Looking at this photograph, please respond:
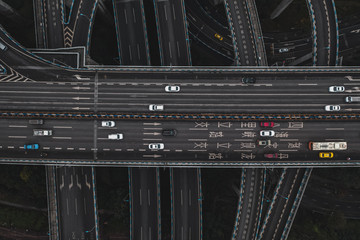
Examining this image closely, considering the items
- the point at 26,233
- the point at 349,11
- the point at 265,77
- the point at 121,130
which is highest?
the point at 349,11

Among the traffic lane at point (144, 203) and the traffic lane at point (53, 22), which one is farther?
the traffic lane at point (144, 203)

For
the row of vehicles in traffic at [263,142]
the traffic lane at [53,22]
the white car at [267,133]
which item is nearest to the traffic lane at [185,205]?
the row of vehicles in traffic at [263,142]

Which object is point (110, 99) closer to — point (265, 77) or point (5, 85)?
point (5, 85)

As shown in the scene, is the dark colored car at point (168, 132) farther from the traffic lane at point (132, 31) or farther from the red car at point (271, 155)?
the red car at point (271, 155)

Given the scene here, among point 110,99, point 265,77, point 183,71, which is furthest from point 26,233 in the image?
point 265,77

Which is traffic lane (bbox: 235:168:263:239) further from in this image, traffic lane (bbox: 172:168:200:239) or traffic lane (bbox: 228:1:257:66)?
traffic lane (bbox: 228:1:257:66)

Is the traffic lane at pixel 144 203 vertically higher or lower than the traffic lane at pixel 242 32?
lower
